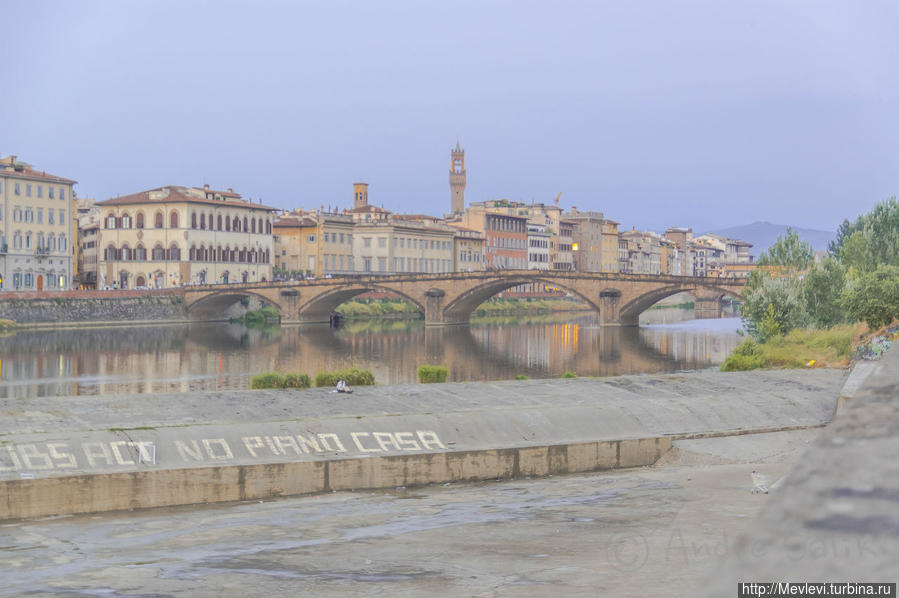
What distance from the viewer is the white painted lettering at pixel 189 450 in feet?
62.6

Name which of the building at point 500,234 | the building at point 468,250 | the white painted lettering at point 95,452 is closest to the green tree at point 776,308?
the white painted lettering at point 95,452

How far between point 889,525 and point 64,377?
49.6 m

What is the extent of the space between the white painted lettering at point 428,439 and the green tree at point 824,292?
33452mm

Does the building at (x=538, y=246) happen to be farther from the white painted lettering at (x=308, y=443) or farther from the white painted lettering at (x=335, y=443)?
the white painted lettering at (x=308, y=443)

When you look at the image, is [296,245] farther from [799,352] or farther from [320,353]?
[799,352]

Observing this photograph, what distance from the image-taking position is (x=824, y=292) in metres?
Result: 51.4

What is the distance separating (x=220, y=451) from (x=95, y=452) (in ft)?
7.08

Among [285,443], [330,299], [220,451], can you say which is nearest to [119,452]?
[220,451]

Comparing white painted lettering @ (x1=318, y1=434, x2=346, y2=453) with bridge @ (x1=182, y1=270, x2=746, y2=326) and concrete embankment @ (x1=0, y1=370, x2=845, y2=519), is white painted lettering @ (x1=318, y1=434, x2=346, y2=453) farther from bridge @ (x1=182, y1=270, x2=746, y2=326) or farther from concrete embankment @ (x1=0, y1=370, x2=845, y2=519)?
bridge @ (x1=182, y1=270, x2=746, y2=326)

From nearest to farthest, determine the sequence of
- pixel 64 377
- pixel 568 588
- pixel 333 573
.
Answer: pixel 568 588 → pixel 333 573 → pixel 64 377

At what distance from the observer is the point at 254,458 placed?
19375mm

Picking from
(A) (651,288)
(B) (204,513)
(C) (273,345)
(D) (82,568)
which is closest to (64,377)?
(C) (273,345)

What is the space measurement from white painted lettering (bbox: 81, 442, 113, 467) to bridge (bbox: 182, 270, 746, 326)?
7693cm

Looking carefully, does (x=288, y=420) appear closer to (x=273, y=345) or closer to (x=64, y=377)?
(x=64, y=377)
